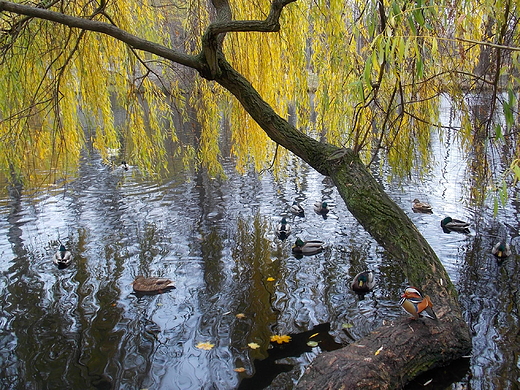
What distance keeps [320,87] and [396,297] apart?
2.22m

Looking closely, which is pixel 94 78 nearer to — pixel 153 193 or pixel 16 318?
pixel 16 318

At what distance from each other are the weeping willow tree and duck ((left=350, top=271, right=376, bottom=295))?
0.86 metres

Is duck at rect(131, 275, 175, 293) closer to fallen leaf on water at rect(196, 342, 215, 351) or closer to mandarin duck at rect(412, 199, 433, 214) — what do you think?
fallen leaf on water at rect(196, 342, 215, 351)

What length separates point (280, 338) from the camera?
11.6 feet

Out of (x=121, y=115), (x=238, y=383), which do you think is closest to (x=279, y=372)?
(x=238, y=383)

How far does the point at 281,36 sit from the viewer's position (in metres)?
4.62

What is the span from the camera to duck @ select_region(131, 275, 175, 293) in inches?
171

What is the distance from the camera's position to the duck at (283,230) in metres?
5.86

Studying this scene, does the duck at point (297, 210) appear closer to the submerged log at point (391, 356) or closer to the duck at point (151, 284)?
the duck at point (151, 284)

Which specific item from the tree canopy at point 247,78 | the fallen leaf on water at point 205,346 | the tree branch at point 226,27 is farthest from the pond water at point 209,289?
the tree branch at point 226,27

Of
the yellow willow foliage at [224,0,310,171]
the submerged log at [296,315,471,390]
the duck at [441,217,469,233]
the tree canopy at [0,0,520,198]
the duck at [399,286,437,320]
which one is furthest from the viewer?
the duck at [441,217,469,233]

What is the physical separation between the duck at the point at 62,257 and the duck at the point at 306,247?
259 cm

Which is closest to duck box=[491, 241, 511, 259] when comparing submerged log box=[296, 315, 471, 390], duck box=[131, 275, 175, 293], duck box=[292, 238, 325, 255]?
duck box=[292, 238, 325, 255]

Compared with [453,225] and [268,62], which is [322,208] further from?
[268,62]
